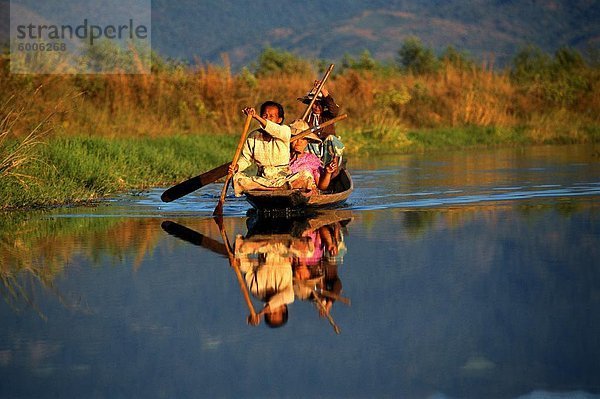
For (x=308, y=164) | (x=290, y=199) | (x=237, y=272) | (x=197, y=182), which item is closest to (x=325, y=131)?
(x=308, y=164)

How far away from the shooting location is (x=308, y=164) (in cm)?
1675

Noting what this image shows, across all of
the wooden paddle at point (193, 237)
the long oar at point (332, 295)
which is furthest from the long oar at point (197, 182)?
the long oar at point (332, 295)

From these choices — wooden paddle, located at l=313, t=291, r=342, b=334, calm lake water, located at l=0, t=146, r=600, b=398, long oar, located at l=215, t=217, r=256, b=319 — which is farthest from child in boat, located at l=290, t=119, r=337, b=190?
wooden paddle, located at l=313, t=291, r=342, b=334

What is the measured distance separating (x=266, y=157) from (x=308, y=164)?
1.51 m

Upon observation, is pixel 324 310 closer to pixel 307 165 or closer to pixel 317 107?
pixel 307 165

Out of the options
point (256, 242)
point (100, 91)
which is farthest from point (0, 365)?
point (100, 91)

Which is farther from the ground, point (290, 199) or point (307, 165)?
point (307, 165)

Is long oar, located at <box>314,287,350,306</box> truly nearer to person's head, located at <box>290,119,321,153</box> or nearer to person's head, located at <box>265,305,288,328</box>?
person's head, located at <box>265,305,288,328</box>

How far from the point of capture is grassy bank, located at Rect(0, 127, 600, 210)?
17719mm

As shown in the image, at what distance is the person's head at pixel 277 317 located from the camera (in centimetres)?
827

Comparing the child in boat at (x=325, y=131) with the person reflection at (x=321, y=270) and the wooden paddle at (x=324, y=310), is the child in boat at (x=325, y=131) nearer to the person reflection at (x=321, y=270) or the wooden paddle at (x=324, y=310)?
the person reflection at (x=321, y=270)

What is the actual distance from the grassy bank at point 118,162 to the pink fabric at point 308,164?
10.5 feet

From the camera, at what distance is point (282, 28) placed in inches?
6698

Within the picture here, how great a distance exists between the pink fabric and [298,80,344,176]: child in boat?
291 mm
